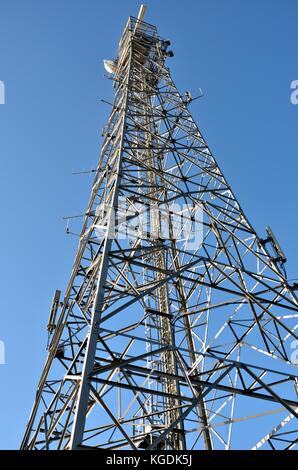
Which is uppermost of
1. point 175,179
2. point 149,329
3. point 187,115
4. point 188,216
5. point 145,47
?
point 145,47

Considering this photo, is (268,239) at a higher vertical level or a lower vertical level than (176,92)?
Answer: lower

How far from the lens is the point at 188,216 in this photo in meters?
12.4

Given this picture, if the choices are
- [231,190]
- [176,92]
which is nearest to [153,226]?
[231,190]

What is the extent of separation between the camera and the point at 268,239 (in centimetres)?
1145

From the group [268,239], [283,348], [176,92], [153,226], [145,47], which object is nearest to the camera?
[283,348]

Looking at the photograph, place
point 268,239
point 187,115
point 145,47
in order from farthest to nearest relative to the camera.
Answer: point 145,47
point 187,115
point 268,239

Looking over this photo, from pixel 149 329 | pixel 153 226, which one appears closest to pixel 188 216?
pixel 153 226
